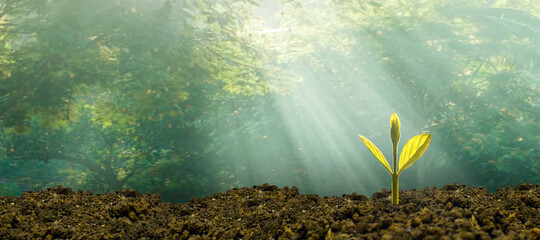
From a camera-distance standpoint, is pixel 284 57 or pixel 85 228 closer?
pixel 85 228

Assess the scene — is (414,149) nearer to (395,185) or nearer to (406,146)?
(406,146)

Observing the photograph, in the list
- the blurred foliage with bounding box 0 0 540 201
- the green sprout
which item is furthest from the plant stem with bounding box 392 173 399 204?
the blurred foliage with bounding box 0 0 540 201

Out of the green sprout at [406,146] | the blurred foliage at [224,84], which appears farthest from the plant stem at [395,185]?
the blurred foliage at [224,84]

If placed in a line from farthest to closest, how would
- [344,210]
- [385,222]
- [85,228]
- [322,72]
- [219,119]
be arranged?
1. [322,72]
2. [219,119]
3. [85,228]
4. [344,210]
5. [385,222]

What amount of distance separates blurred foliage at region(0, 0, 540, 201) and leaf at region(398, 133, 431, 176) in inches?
107

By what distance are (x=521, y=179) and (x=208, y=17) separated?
12.8ft

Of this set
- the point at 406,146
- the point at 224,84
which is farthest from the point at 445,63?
the point at 406,146

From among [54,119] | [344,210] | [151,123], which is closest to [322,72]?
[151,123]

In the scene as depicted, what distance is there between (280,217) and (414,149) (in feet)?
2.35

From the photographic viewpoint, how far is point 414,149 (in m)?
1.95

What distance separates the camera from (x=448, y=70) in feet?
17.0

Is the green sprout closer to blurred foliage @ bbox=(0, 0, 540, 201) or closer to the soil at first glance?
the soil

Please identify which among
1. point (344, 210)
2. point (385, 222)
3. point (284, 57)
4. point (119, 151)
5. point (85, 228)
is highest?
point (385, 222)

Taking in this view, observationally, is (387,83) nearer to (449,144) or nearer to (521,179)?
(449,144)
